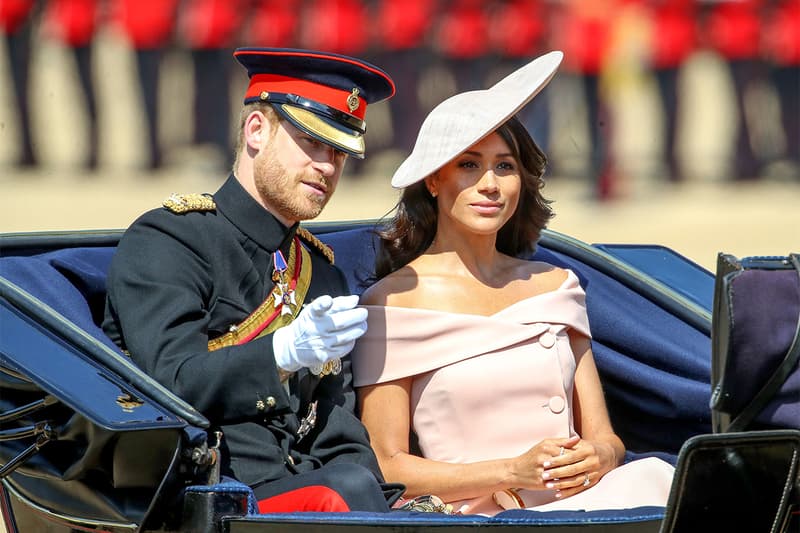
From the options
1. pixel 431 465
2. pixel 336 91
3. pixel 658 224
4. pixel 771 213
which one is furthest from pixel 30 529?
pixel 771 213

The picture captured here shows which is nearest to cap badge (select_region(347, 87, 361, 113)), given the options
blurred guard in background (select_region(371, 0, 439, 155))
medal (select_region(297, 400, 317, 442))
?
medal (select_region(297, 400, 317, 442))

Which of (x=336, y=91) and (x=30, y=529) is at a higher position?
(x=336, y=91)

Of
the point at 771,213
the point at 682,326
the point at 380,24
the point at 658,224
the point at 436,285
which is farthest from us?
the point at 380,24

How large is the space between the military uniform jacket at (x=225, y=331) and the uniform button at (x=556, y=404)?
0.42 metres

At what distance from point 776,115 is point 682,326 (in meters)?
8.36

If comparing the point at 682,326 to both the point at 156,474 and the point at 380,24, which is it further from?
the point at 380,24

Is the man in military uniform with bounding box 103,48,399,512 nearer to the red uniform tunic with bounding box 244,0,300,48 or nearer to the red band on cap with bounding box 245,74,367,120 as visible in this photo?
the red band on cap with bounding box 245,74,367,120

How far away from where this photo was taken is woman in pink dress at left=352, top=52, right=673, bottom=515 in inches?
129

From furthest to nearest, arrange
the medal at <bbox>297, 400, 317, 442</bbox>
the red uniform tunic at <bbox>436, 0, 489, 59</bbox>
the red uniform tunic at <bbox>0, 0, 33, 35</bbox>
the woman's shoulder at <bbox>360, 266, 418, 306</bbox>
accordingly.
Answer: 1. the red uniform tunic at <bbox>436, 0, 489, 59</bbox>
2. the red uniform tunic at <bbox>0, 0, 33, 35</bbox>
3. the woman's shoulder at <bbox>360, 266, 418, 306</bbox>
4. the medal at <bbox>297, 400, 317, 442</bbox>

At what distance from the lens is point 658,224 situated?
960 cm

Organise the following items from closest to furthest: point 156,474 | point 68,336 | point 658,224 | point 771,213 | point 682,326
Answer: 1. point 156,474
2. point 68,336
3. point 682,326
4. point 658,224
5. point 771,213

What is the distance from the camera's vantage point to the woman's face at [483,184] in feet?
11.3

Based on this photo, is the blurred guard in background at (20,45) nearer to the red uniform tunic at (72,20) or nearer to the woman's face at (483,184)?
the red uniform tunic at (72,20)

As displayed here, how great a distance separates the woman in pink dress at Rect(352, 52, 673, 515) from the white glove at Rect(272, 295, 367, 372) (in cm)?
51
